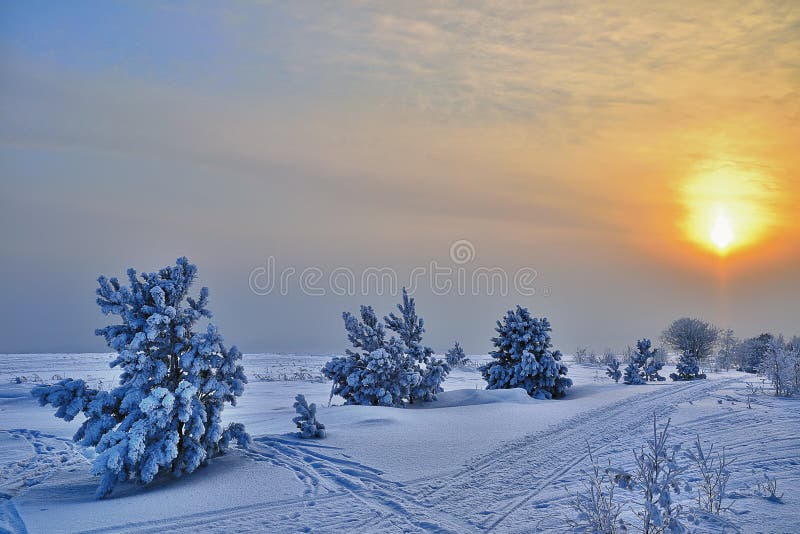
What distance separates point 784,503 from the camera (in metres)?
6.11

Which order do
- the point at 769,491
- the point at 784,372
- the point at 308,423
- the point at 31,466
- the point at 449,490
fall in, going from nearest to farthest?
the point at 769,491 → the point at 449,490 → the point at 31,466 → the point at 308,423 → the point at 784,372

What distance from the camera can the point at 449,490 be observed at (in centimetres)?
766

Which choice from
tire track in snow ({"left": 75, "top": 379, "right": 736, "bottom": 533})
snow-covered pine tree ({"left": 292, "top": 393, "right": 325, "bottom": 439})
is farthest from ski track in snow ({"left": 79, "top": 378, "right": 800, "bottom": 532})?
snow-covered pine tree ({"left": 292, "top": 393, "right": 325, "bottom": 439})

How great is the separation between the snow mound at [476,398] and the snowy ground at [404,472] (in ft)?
6.77

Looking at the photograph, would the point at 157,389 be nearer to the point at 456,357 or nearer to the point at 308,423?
the point at 308,423

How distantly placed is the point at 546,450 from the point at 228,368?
20.7 ft

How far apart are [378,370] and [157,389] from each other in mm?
8664

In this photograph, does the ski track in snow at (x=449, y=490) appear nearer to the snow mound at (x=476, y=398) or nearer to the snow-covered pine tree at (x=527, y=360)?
the snow mound at (x=476, y=398)

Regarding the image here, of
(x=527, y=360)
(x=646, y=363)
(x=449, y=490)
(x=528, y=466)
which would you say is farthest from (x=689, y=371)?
(x=449, y=490)

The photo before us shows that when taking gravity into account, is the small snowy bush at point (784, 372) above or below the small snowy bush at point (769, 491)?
above

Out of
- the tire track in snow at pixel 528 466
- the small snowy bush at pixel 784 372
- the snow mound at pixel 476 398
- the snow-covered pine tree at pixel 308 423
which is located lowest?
the snow mound at pixel 476 398

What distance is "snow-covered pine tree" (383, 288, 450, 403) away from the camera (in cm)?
1822

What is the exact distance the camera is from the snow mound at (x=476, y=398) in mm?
17647

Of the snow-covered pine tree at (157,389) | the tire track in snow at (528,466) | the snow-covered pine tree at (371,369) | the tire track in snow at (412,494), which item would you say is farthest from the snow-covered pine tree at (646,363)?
the snow-covered pine tree at (157,389)
